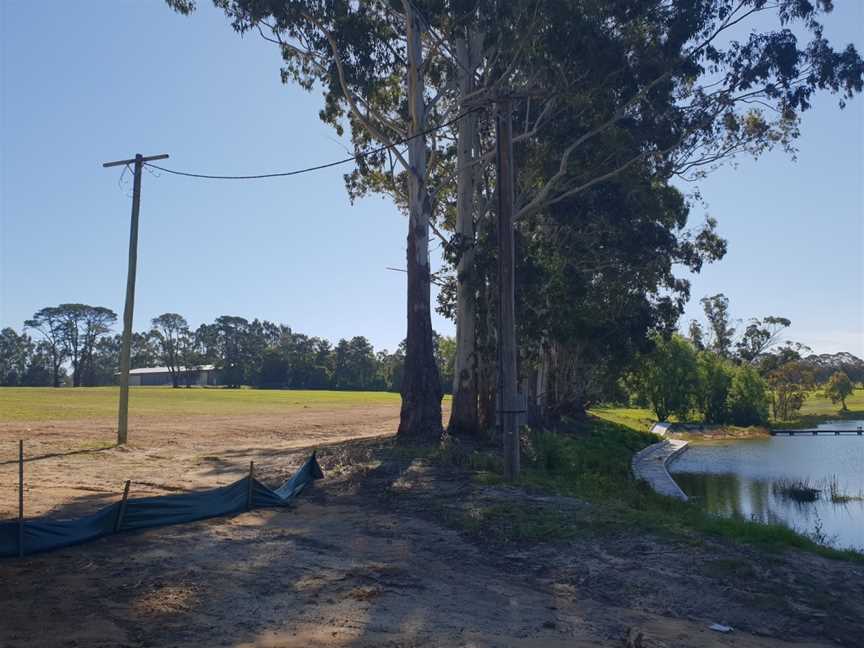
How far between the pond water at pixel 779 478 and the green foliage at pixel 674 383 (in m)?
8.66

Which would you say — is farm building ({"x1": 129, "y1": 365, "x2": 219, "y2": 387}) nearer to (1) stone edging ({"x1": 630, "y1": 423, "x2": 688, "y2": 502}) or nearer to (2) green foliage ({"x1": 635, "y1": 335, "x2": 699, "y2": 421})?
(2) green foliage ({"x1": 635, "y1": 335, "x2": 699, "y2": 421})

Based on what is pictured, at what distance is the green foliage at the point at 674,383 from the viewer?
6034 cm

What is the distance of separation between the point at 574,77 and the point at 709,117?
17.0 feet

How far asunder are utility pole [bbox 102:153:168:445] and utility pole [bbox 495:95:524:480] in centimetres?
1129

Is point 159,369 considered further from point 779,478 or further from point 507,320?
point 507,320

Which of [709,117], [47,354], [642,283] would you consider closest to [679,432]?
[642,283]

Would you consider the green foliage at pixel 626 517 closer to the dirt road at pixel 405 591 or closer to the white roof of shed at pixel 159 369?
the dirt road at pixel 405 591

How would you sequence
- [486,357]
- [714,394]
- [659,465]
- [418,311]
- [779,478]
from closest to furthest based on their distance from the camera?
[418,311], [486,357], [779,478], [659,465], [714,394]

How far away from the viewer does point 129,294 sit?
876 inches

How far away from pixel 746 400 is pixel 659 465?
35.4m

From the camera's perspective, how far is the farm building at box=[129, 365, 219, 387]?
12938cm

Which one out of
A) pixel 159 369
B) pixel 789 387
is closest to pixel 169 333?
pixel 159 369

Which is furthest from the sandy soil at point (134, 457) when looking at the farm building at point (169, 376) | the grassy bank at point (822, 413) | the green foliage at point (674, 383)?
the farm building at point (169, 376)

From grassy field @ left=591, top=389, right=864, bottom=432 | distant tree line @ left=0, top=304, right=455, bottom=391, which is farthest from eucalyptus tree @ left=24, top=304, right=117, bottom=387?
grassy field @ left=591, top=389, right=864, bottom=432
